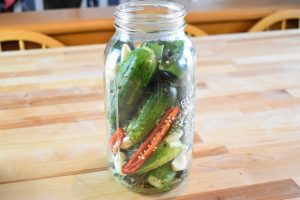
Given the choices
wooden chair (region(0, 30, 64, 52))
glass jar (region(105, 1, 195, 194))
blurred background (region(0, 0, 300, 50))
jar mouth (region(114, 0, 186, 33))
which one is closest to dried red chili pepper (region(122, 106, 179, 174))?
glass jar (region(105, 1, 195, 194))

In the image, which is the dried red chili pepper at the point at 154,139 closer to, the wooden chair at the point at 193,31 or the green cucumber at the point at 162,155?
the green cucumber at the point at 162,155

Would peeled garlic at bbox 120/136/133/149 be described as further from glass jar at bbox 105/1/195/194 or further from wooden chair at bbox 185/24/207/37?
wooden chair at bbox 185/24/207/37

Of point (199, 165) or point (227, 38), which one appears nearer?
point (199, 165)

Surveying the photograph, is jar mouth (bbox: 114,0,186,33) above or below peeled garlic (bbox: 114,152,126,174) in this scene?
above

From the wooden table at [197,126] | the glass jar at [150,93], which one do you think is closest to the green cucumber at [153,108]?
the glass jar at [150,93]

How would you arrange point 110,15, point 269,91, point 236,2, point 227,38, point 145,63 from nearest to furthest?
point 145,63
point 269,91
point 227,38
point 110,15
point 236,2

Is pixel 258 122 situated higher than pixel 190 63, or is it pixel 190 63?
pixel 190 63

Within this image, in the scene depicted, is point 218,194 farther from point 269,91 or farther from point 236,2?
point 236,2

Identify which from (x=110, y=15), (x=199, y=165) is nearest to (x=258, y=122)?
(x=199, y=165)

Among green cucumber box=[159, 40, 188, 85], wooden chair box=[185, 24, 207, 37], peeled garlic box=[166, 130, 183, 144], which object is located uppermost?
green cucumber box=[159, 40, 188, 85]
